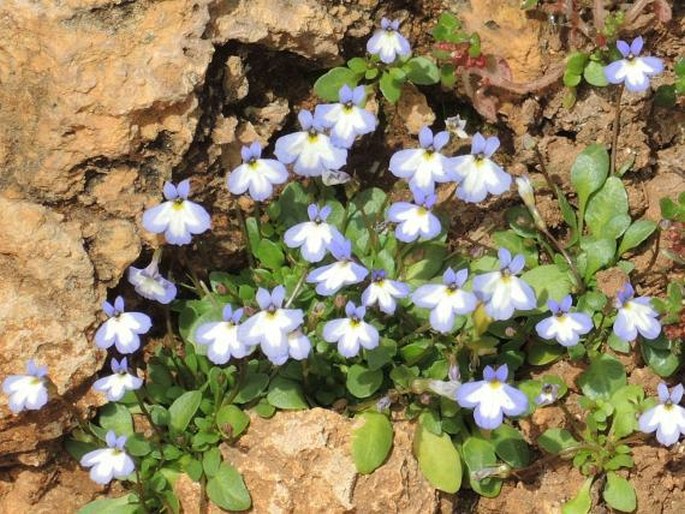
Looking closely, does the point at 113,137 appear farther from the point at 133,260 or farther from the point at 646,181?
the point at 646,181

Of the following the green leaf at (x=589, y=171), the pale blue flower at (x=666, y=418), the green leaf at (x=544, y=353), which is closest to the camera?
Answer: the pale blue flower at (x=666, y=418)

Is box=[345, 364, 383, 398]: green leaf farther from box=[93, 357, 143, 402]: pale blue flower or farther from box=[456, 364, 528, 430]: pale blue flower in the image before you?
box=[93, 357, 143, 402]: pale blue flower

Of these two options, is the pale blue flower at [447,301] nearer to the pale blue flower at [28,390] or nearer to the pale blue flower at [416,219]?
the pale blue flower at [416,219]

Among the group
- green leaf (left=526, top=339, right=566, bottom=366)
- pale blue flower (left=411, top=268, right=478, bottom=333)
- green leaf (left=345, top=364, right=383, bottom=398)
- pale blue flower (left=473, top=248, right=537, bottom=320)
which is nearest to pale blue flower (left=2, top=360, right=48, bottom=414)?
green leaf (left=345, top=364, right=383, bottom=398)

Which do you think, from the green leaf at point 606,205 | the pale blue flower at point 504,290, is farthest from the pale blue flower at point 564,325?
the green leaf at point 606,205

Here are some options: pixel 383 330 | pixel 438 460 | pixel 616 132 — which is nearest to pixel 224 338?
pixel 383 330
